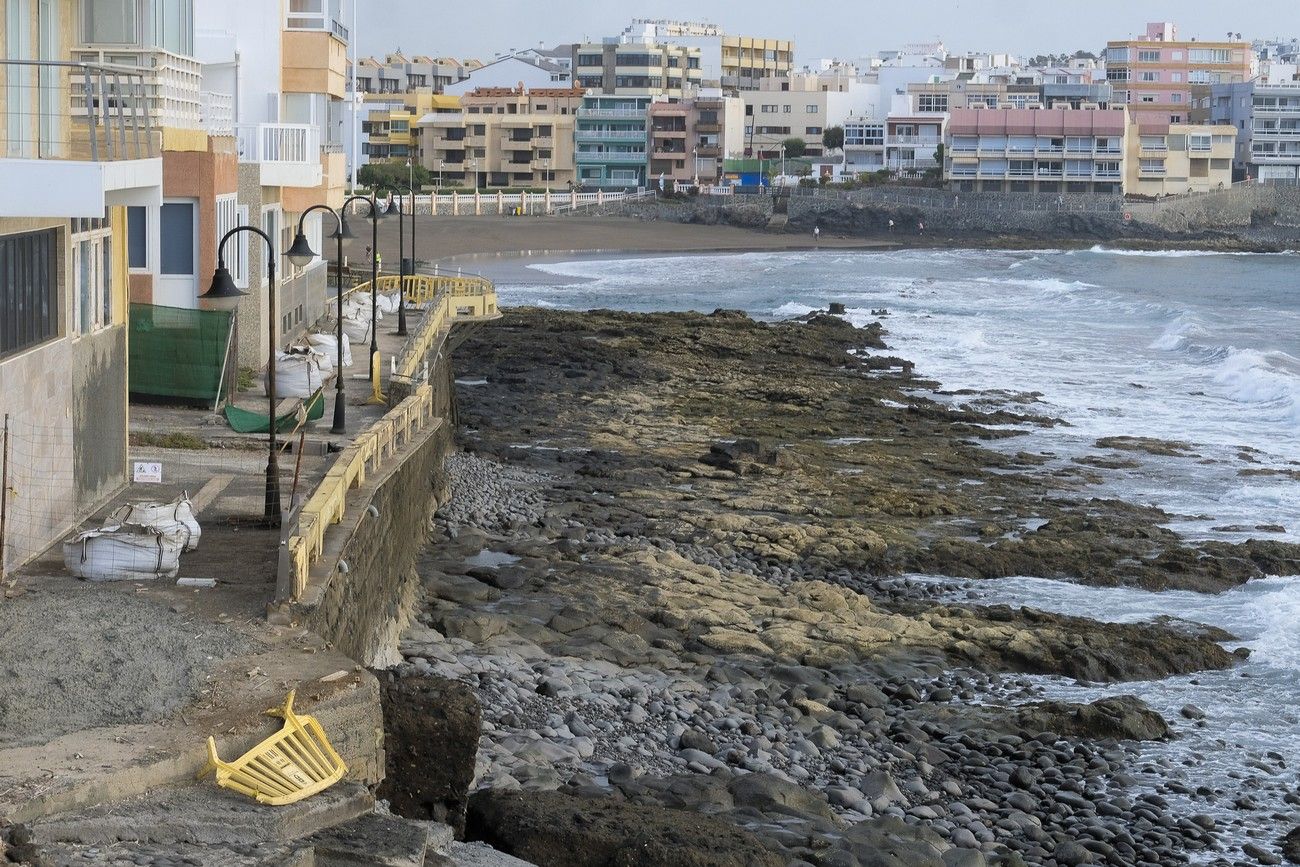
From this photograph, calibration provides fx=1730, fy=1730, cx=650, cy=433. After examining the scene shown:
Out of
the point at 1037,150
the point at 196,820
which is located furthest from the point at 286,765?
the point at 1037,150

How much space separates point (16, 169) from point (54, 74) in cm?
200

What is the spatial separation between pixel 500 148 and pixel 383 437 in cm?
9773

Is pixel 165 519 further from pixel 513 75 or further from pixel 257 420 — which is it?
pixel 513 75

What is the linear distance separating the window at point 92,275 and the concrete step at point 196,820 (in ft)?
21.0

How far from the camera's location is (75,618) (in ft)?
34.0

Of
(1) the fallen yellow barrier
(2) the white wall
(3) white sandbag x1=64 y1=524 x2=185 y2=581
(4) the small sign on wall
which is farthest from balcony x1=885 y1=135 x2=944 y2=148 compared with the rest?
(1) the fallen yellow barrier

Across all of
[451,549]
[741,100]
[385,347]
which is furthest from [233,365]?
[741,100]

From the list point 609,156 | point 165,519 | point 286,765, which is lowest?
point 286,765

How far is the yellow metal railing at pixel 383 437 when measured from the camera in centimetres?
1123

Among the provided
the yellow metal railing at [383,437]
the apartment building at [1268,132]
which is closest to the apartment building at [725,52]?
the apartment building at [1268,132]

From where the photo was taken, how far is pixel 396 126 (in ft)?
384

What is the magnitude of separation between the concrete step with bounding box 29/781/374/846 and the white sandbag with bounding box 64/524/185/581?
3711mm

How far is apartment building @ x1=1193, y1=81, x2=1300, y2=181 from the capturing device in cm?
11962

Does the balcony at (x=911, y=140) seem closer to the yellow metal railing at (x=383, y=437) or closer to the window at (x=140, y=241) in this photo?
the yellow metal railing at (x=383, y=437)
